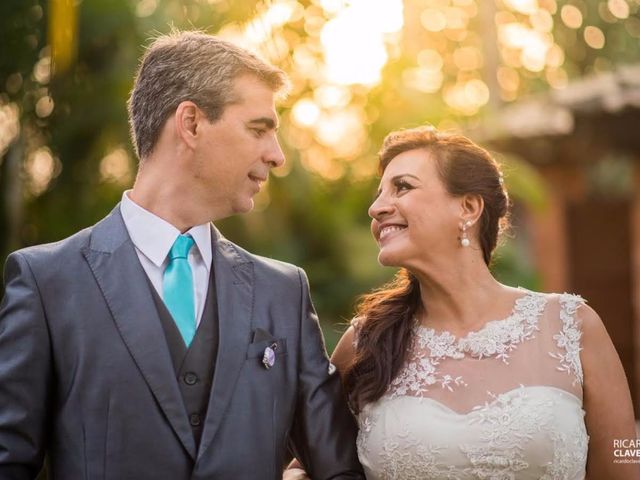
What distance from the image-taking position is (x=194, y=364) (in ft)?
8.84

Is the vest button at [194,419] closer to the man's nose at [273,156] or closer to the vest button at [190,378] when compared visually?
the vest button at [190,378]

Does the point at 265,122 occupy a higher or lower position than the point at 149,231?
higher

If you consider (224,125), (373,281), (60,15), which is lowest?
(373,281)

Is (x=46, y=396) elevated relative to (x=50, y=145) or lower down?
lower down

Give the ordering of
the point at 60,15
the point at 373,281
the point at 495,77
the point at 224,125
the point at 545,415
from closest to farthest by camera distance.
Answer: the point at 224,125, the point at 545,415, the point at 60,15, the point at 373,281, the point at 495,77

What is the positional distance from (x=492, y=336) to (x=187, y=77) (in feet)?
4.58

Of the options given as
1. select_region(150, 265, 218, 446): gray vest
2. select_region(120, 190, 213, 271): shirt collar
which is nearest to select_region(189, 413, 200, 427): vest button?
select_region(150, 265, 218, 446): gray vest

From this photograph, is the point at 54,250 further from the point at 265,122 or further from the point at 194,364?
the point at 265,122

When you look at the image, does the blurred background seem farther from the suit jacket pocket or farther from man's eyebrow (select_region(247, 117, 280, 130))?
the suit jacket pocket

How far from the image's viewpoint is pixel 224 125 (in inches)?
111

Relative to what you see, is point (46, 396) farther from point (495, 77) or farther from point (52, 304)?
point (495, 77)

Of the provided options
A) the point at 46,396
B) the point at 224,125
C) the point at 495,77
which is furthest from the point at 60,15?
the point at 495,77

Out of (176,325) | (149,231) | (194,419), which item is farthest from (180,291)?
(194,419)

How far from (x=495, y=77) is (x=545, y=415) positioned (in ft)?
49.9
